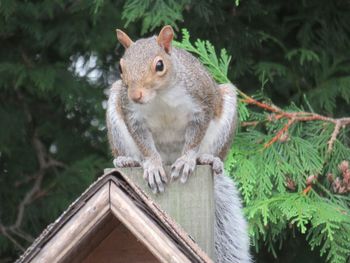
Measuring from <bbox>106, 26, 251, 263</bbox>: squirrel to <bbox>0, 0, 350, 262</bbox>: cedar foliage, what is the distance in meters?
0.56

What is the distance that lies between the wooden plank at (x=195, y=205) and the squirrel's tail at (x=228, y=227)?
0.56 feet

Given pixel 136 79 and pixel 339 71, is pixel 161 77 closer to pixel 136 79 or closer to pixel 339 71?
pixel 136 79

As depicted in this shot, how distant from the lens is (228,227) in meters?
2.22

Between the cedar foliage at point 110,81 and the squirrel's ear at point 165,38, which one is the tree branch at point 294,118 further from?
the squirrel's ear at point 165,38

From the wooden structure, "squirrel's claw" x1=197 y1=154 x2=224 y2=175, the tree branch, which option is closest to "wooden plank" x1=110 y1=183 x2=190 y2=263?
the wooden structure

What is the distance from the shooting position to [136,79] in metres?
2.19

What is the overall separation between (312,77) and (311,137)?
2.60 ft

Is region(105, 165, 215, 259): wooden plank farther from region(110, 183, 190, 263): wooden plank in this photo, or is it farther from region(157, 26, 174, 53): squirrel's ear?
region(157, 26, 174, 53): squirrel's ear

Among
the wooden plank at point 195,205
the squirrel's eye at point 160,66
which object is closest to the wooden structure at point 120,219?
Result: the wooden plank at point 195,205

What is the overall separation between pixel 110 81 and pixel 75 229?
2.69m

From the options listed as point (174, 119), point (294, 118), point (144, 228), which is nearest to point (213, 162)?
point (174, 119)

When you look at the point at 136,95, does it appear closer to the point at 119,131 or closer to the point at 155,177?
the point at 155,177

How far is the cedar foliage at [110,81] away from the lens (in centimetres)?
328

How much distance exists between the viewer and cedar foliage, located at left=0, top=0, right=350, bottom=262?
3.28 meters
